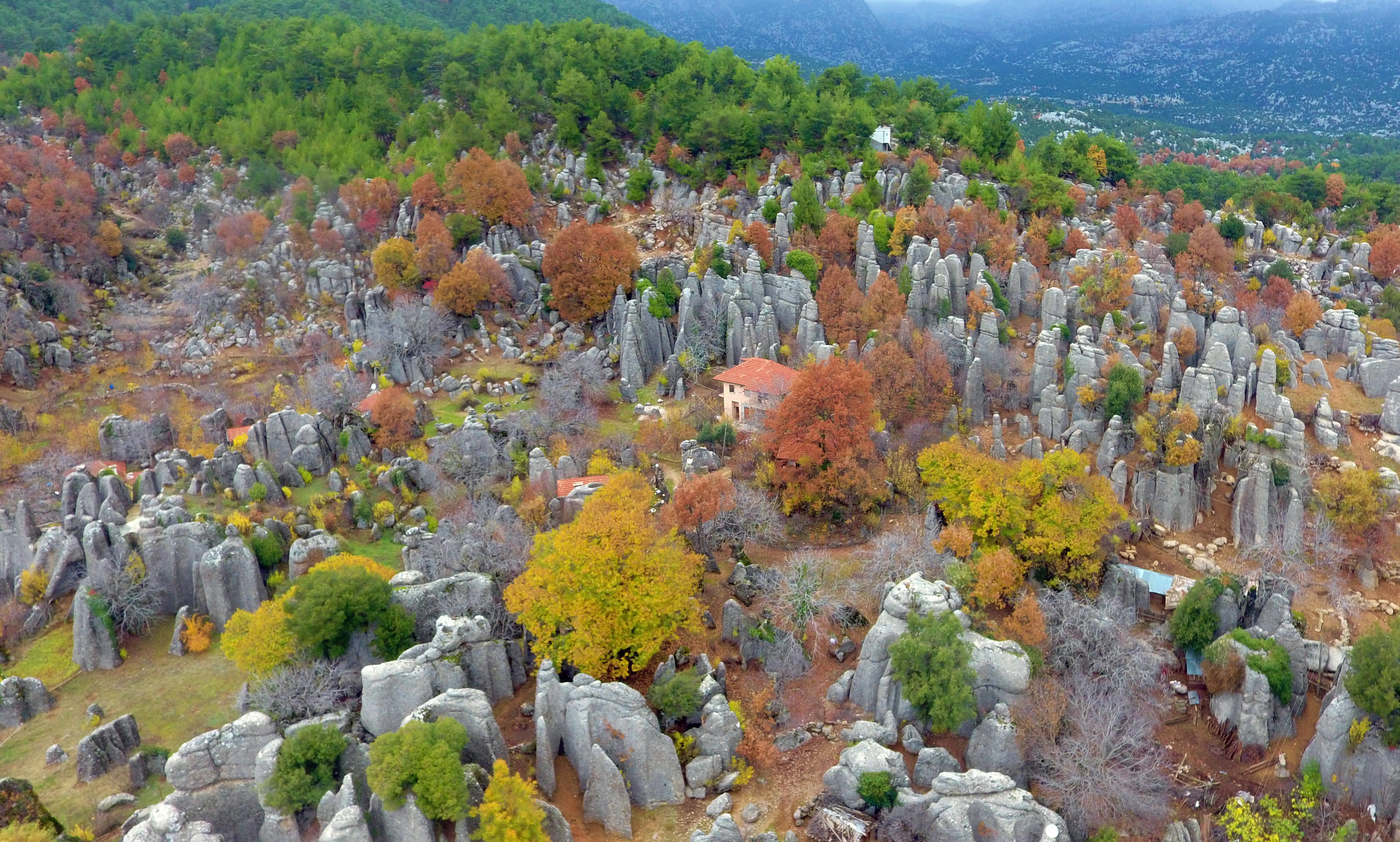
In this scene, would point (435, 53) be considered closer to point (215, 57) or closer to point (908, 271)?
point (215, 57)

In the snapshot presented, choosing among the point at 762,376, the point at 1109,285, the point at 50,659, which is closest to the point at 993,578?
the point at 762,376

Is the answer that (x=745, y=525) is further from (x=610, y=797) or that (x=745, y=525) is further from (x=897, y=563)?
(x=610, y=797)

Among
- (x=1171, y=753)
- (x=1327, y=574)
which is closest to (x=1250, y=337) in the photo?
(x=1327, y=574)

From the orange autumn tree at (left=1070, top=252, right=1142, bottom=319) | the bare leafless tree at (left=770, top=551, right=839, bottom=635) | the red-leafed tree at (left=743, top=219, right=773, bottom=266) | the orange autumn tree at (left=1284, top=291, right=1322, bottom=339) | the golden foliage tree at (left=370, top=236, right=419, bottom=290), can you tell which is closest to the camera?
the bare leafless tree at (left=770, top=551, right=839, bottom=635)

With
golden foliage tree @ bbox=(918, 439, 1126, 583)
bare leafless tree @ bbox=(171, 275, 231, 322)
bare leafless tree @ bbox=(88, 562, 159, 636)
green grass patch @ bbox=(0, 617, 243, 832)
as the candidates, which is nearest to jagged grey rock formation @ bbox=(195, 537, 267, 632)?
green grass patch @ bbox=(0, 617, 243, 832)

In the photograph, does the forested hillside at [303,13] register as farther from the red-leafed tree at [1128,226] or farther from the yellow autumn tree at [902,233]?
the red-leafed tree at [1128,226]

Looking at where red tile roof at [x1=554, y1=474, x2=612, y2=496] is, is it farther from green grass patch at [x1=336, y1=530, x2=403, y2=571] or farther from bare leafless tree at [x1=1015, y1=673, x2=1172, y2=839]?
bare leafless tree at [x1=1015, y1=673, x2=1172, y2=839]
